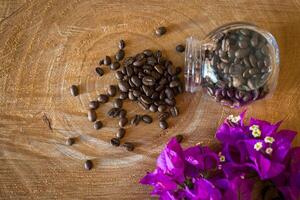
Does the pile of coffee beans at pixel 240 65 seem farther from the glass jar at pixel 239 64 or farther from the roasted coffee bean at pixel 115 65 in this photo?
the roasted coffee bean at pixel 115 65

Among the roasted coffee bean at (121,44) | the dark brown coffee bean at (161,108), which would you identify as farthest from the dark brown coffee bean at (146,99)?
the roasted coffee bean at (121,44)

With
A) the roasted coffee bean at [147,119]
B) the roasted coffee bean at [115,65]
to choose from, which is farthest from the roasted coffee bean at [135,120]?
the roasted coffee bean at [115,65]

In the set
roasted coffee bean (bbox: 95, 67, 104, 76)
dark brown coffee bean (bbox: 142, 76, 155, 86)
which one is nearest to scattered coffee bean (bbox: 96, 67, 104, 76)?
roasted coffee bean (bbox: 95, 67, 104, 76)

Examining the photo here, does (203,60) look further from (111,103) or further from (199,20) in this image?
(111,103)

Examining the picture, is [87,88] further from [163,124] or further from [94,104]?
[163,124]

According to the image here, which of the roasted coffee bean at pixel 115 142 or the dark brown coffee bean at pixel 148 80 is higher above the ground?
the dark brown coffee bean at pixel 148 80

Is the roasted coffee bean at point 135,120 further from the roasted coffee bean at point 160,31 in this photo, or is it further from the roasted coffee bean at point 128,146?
the roasted coffee bean at point 160,31

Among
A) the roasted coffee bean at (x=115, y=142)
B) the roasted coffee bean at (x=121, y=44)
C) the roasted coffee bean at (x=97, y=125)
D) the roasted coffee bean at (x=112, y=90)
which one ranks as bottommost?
the roasted coffee bean at (x=115, y=142)

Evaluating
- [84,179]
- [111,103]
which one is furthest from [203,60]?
[84,179]
